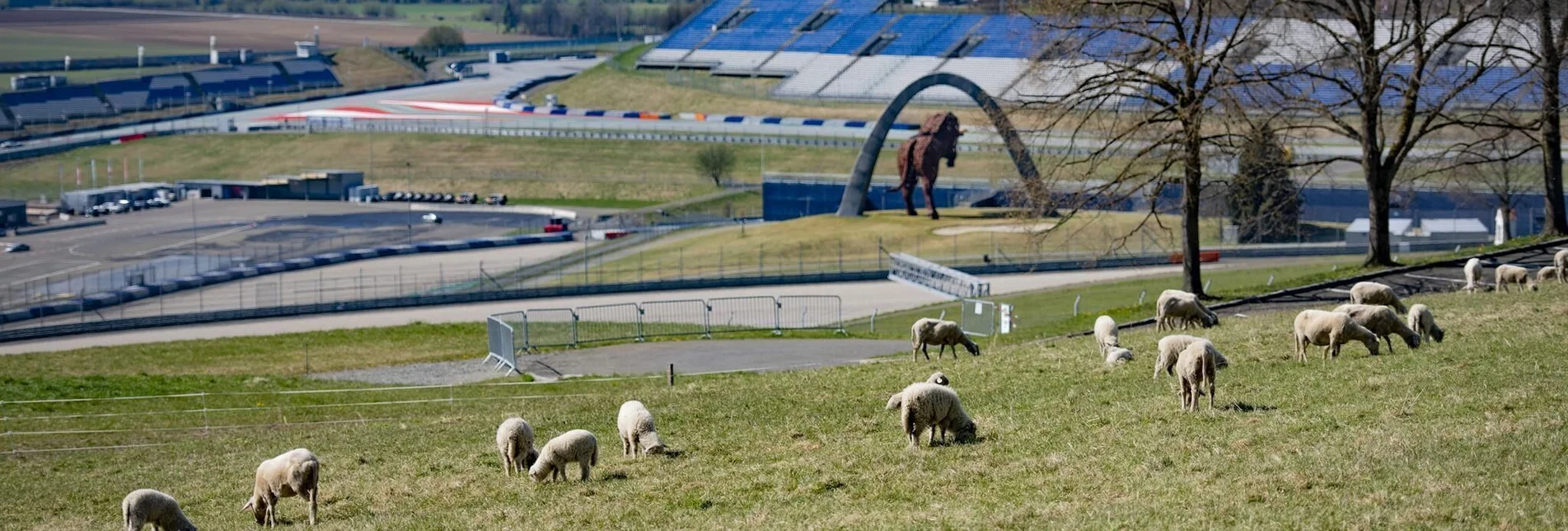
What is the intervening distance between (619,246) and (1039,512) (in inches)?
2587

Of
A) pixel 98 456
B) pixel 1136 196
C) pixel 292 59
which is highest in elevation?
pixel 292 59

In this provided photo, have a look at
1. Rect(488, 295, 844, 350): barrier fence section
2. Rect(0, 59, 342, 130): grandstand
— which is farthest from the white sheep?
Rect(0, 59, 342, 130): grandstand

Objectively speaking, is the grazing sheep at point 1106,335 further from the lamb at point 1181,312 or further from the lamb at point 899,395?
the lamb at point 899,395

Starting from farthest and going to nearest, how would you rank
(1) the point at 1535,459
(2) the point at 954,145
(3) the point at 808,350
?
(2) the point at 954,145
(3) the point at 808,350
(1) the point at 1535,459

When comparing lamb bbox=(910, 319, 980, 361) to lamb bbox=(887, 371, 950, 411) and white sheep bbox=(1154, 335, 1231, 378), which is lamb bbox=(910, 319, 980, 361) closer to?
lamb bbox=(887, 371, 950, 411)

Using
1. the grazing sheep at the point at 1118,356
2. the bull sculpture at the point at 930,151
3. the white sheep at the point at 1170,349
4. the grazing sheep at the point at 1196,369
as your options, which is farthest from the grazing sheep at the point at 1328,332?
the bull sculpture at the point at 930,151

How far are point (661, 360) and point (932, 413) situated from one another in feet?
77.3

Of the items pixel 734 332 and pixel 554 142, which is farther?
pixel 554 142

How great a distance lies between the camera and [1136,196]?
87.3 m

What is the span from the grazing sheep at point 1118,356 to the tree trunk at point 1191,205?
472 inches

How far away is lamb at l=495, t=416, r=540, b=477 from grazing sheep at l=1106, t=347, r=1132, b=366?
410 inches

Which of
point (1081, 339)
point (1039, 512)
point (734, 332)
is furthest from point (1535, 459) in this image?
point (734, 332)

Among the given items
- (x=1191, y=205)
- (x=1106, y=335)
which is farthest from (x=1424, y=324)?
(x=1191, y=205)

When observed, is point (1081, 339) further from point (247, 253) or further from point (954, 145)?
point (247, 253)
